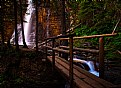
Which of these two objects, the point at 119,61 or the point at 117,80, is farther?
the point at 119,61

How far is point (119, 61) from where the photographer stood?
13.6m

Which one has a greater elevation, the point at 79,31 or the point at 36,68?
the point at 79,31

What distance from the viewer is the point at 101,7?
22.2 meters

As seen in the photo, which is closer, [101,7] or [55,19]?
[101,7]

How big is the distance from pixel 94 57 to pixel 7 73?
7.20m

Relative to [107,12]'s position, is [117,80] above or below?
below

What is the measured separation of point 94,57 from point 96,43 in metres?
3.00

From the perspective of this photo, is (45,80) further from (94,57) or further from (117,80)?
(94,57)

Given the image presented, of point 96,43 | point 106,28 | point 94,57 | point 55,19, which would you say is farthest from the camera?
point 55,19

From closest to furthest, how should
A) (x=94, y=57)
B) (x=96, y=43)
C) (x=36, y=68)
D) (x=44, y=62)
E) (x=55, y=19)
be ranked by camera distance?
(x=36, y=68) < (x=44, y=62) < (x=94, y=57) < (x=96, y=43) < (x=55, y=19)

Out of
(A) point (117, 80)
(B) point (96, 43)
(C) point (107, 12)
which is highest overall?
(C) point (107, 12)

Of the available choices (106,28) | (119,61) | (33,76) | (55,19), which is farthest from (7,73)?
(55,19)

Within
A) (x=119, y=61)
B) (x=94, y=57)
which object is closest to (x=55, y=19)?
(x=94, y=57)

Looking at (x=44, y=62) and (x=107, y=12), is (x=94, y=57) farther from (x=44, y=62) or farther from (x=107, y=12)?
(x=107, y=12)
